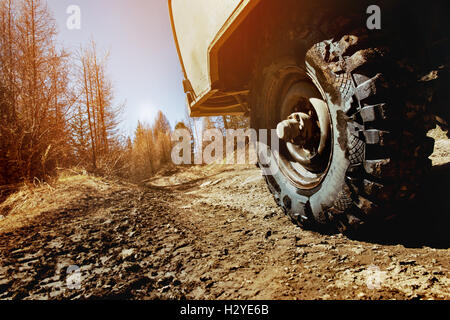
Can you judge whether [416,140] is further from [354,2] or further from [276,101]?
[276,101]

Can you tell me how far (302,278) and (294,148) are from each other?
2.95 feet

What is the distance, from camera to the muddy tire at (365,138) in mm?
823

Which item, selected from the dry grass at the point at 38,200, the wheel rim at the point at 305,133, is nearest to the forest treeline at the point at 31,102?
the dry grass at the point at 38,200

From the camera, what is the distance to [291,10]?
1190 millimetres

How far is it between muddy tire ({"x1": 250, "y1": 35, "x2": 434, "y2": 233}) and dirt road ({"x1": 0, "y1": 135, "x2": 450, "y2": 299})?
0.57ft

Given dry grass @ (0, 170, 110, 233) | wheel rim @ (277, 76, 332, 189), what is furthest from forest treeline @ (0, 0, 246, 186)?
wheel rim @ (277, 76, 332, 189)

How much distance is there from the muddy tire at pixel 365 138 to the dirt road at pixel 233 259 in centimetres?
17

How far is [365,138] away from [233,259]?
0.82m

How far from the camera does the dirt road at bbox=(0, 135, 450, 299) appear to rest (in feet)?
2.41

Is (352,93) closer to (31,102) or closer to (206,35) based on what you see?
(206,35)

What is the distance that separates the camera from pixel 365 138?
0.85 m

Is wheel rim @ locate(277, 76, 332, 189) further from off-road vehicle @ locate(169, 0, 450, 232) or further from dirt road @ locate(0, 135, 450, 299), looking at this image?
dirt road @ locate(0, 135, 450, 299)

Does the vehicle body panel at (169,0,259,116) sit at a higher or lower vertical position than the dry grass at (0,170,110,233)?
higher

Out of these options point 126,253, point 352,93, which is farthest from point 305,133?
point 126,253
